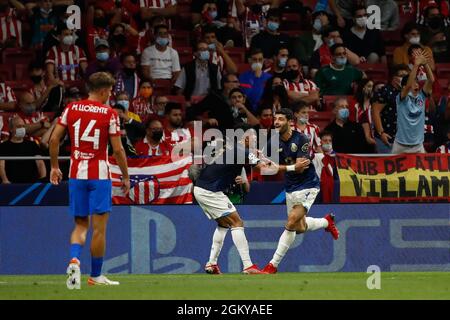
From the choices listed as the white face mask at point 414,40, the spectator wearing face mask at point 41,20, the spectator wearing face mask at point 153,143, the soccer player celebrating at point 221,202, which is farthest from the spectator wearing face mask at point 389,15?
the soccer player celebrating at point 221,202

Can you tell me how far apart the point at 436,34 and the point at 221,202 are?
9.29 metres

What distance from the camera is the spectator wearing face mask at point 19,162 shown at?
740 inches

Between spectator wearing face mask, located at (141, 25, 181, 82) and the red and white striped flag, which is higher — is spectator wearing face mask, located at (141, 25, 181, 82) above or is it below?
above

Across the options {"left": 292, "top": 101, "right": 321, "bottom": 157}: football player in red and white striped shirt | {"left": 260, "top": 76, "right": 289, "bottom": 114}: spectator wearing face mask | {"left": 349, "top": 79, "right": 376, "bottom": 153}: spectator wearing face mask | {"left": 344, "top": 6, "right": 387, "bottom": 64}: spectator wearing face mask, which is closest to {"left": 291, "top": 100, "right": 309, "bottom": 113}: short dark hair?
{"left": 292, "top": 101, "right": 321, "bottom": 157}: football player in red and white striped shirt

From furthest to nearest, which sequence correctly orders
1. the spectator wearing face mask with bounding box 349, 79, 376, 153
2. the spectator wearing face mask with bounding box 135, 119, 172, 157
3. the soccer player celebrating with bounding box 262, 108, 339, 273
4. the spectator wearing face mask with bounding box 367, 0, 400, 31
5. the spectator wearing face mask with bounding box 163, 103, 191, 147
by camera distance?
the spectator wearing face mask with bounding box 367, 0, 400, 31 → the spectator wearing face mask with bounding box 349, 79, 376, 153 → the spectator wearing face mask with bounding box 163, 103, 191, 147 → the spectator wearing face mask with bounding box 135, 119, 172, 157 → the soccer player celebrating with bounding box 262, 108, 339, 273

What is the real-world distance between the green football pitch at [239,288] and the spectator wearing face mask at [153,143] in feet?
12.4

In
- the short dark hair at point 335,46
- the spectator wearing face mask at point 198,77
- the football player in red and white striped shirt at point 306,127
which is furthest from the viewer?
the short dark hair at point 335,46

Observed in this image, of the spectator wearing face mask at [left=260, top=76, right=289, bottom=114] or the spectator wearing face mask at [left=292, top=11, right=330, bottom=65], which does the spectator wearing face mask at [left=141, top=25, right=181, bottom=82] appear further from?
the spectator wearing face mask at [left=292, top=11, right=330, bottom=65]

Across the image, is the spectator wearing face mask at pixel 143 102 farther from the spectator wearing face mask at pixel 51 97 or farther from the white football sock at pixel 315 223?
the white football sock at pixel 315 223

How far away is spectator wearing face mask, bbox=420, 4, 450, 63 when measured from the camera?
963 inches

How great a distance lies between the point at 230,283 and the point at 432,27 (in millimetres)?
11785

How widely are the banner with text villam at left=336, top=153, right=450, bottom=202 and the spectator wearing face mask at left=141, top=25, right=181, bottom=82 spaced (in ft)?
16.2

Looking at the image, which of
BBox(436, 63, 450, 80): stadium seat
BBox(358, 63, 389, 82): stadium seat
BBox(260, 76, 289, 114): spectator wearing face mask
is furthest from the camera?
BBox(436, 63, 450, 80): stadium seat

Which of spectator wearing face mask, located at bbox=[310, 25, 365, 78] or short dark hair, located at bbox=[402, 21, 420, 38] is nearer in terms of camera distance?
spectator wearing face mask, located at bbox=[310, 25, 365, 78]
